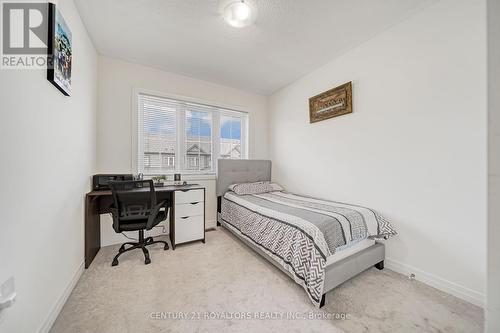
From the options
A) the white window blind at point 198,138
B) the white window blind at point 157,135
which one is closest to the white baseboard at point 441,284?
the white window blind at point 198,138

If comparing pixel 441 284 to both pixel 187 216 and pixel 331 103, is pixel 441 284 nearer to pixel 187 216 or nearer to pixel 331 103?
pixel 331 103

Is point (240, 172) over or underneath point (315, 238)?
over

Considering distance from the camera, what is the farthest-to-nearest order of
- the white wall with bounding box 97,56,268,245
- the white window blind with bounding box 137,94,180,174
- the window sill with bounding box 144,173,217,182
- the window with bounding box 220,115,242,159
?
the window with bounding box 220,115,242,159, the window sill with bounding box 144,173,217,182, the white window blind with bounding box 137,94,180,174, the white wall with bounding box 97,56,268,245

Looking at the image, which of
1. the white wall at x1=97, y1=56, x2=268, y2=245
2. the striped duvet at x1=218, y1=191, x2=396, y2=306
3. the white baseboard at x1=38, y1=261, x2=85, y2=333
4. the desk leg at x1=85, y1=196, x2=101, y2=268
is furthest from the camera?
the white wall at x1=97, y1=56, x2=268, y2=245

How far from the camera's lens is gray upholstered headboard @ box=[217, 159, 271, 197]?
3227 millimetres

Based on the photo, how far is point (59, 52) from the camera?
54.1 inches

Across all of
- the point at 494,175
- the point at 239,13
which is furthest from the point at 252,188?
the point at 494,175

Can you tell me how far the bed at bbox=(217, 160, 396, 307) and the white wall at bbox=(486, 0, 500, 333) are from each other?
101 cm

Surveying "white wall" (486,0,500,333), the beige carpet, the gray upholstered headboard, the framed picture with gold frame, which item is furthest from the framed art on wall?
the framed picture with gold frame

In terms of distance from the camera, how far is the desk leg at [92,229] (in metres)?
1.97

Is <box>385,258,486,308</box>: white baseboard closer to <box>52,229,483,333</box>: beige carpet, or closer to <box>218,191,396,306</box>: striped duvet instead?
<box>52,229,483,333</box>: beige carpet

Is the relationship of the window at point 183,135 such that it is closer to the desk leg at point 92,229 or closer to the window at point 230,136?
the window at point 230,136

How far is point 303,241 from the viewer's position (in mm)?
1543

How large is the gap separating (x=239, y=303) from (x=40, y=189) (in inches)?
65.5
